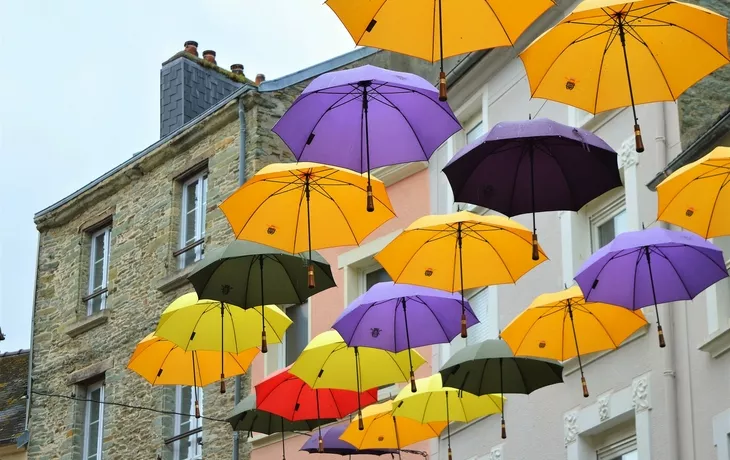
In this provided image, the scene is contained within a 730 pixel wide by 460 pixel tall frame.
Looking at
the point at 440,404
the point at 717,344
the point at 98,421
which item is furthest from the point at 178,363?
the point at 98,421

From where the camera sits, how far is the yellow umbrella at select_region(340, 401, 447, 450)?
59.9ft

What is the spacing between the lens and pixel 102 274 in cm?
2822

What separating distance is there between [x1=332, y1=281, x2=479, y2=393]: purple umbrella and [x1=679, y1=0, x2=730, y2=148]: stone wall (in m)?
3.11

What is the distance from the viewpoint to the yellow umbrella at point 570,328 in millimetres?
15930

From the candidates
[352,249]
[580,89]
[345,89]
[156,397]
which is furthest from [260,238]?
[156,397]

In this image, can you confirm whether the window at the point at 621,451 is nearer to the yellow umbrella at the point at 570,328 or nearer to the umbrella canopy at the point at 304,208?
the yellow umbrella at the point at 570,328

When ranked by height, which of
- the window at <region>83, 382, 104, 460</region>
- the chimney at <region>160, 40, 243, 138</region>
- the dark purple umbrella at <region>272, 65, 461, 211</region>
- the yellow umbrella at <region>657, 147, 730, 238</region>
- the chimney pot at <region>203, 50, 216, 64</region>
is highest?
the chimney pot at <region>203, 50, 216, 64</region>

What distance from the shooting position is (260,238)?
15391 millimetres

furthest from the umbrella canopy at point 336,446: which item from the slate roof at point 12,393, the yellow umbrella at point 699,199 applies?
the slate roof at point 12,393

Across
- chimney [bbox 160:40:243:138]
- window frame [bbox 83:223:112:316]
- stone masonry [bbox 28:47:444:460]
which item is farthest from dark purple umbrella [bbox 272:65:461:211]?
chimney [bbox 160:40:243:138]

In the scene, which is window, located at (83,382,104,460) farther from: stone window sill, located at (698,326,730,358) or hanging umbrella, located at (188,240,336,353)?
stone window sill, located at (698,326,730,358)

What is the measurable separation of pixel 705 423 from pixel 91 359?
1453cm

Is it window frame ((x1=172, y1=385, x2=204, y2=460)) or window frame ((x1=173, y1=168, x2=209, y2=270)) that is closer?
window frame ((x1=172, y1=385, x2=204, y2=460))

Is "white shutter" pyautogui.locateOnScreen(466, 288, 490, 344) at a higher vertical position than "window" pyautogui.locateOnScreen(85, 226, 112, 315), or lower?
lower
